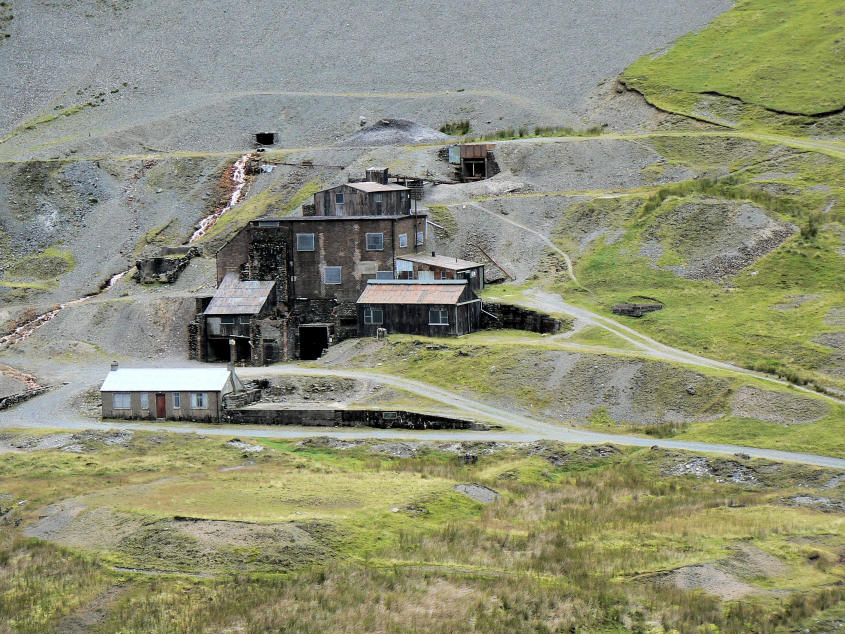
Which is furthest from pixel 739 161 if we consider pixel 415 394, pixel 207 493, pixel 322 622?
pixel 322 622

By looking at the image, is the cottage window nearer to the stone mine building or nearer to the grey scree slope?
the stone mine building

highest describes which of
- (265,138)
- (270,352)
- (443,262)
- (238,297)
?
(265,138)

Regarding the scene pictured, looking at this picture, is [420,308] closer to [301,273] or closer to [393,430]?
[301,273]

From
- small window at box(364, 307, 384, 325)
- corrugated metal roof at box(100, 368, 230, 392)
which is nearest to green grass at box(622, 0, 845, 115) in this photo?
small window at box(364, 307, 384, 325)

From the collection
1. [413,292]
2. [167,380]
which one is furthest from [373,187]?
[167,380]

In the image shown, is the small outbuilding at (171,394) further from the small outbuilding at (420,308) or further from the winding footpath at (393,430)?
the small outbuilding at (420,308)
